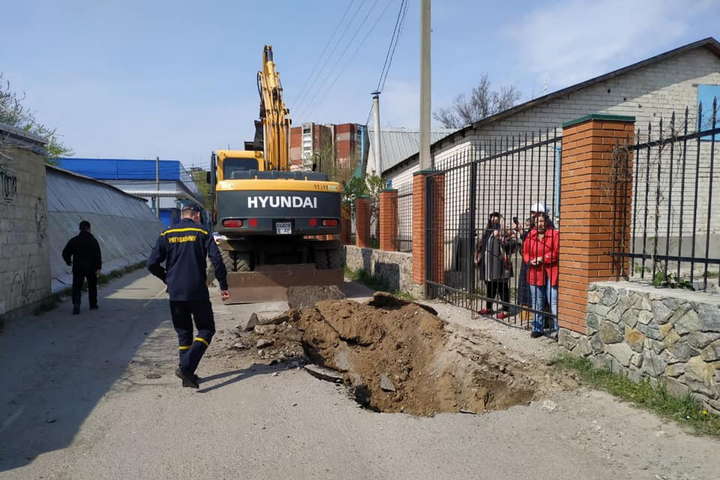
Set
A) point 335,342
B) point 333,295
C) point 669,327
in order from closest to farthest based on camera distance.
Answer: point 669,327, point 335,342, point 333,295

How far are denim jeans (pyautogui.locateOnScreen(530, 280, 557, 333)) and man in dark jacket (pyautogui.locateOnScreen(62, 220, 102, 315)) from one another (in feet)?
25.2

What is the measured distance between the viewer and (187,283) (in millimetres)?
5027

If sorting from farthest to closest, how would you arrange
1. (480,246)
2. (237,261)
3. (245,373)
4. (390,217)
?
(390,217) < (237,261) < (480,246) < (245,373)

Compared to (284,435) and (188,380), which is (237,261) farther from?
(284,435)

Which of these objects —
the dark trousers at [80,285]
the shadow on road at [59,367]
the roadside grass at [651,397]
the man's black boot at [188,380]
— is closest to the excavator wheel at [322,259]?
the shadow on road at [59,367]

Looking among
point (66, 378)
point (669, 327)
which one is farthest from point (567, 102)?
point (66, 378)

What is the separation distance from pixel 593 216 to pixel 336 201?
18.1 ft

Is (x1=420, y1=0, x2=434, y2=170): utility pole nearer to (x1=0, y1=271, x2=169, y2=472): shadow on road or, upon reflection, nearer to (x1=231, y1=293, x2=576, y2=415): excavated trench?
(x1=231, y1=293, x2=576, y2=415): excavated trench

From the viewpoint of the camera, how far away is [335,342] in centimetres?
661

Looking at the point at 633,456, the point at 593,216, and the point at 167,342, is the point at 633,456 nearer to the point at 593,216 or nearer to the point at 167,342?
the point at 593,216

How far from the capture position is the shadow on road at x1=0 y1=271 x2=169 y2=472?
394cm

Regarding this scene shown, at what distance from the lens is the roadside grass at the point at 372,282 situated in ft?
33.8

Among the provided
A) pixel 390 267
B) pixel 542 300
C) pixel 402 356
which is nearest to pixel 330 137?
pixel 390 267

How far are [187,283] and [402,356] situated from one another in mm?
2628
